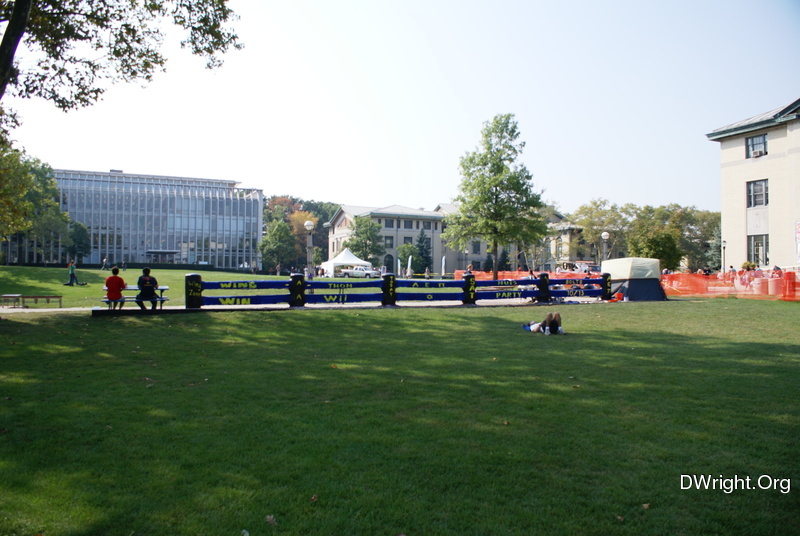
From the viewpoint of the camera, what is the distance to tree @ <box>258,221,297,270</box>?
76125 millimetres

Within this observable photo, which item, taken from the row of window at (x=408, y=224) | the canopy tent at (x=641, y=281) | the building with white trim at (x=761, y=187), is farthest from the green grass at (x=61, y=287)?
the row of window at (x=408, y=224)

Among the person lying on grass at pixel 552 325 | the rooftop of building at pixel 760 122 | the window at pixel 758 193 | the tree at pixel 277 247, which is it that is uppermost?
the rooftop of building at pixel 760 122

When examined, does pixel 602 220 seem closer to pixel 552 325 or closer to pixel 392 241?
pixel 392 241

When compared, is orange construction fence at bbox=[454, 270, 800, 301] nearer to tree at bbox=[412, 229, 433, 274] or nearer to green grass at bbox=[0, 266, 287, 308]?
green grass at bbox=[0, 266, 287, 308]

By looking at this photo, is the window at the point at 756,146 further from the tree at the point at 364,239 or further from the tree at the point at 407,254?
the tree at the point at 364,239

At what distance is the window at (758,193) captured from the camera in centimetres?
3941

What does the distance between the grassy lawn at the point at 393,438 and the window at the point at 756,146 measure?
3533cm

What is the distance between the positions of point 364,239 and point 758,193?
45214 mm

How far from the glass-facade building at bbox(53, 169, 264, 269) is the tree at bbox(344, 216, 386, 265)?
21.4 meters

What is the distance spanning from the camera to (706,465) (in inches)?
190

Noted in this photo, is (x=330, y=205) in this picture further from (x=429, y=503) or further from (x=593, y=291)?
(x=429, y=503)

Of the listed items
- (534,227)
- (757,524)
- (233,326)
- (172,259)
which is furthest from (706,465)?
(172,259)

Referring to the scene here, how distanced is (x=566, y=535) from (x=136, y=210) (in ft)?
291

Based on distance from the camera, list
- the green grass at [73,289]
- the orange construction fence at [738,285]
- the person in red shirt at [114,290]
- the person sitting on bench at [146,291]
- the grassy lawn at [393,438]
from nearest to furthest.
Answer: the grassy lawn at [393,438]
the person in red shirt at [114,290]
the person sitting on bench at [146,291]
the green grass at [73,289]
the orange construction fence at [738,285]
